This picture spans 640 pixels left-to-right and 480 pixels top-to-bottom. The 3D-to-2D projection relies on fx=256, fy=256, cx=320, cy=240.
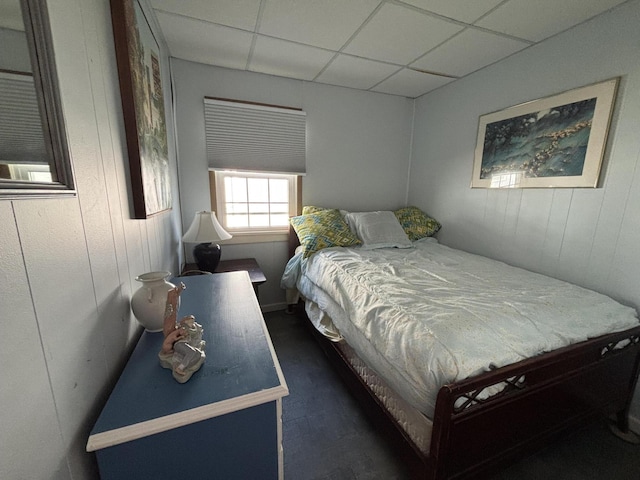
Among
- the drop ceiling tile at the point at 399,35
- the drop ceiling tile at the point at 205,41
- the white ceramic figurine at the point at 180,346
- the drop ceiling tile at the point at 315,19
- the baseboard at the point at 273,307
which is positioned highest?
the drop ceiling tile at the point at 399,35

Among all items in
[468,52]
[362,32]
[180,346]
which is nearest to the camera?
[180,346]

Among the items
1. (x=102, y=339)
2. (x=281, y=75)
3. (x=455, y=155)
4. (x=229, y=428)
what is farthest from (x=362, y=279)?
(x=281, y=75)

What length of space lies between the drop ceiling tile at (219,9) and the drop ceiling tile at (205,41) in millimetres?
68

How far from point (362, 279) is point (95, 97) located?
143cm

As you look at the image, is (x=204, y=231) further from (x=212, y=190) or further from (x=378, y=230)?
(x=378, y=230)

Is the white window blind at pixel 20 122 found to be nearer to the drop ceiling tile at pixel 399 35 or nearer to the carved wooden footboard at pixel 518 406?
the carved wooden footboard at pixel 518 406

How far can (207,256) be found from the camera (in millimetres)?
2057

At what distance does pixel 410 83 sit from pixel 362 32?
3.47 feet

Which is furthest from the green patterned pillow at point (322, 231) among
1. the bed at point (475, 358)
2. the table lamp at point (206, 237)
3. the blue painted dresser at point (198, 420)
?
the blue painted dresser at point (198, 420)

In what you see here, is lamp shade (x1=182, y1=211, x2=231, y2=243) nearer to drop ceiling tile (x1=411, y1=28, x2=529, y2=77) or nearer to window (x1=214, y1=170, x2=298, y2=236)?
window (x1=214, y1=170, x2=298, y2=236)

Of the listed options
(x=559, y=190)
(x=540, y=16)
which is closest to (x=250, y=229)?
(x=559, y=190)

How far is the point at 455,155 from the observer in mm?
2555

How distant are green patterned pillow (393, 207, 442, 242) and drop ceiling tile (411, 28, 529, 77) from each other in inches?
53.8

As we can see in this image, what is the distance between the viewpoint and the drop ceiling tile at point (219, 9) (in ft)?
4.89
